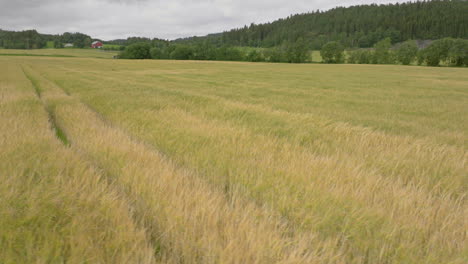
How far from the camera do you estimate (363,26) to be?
147875mm

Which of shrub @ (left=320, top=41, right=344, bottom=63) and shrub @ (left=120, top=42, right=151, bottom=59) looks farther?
shrub @ (left=120, top=42, right=151, bottom=59)

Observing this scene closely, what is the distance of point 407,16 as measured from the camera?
145625 mm

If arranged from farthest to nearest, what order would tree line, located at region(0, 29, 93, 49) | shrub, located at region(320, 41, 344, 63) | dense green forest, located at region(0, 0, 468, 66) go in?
tree line, located at region(0, 29, 93, 49) < shrub, located at region(320, 41, 344, 63) < dense green forest, located at region(0, 0, 468, 66)

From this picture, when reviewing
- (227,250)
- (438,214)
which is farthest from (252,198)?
(438,214)

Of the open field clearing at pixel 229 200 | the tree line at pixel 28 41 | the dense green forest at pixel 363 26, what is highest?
the dense green forest at pixel 363 26

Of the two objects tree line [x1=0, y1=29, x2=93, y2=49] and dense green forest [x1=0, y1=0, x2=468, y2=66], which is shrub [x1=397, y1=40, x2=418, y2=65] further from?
tree line [x1=0, y1=29, x2=93, y2=49]

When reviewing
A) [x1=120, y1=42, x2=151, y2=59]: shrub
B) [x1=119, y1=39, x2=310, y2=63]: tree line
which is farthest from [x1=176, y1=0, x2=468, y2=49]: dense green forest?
[x1=120, y1=42, x2=151, y2=59]: shrub

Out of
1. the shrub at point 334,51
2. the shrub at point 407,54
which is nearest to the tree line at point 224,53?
the shrub at point 334,51

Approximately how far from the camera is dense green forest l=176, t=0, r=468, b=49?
414 feet

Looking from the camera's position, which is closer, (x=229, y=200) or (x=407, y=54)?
(x=229, y=200)

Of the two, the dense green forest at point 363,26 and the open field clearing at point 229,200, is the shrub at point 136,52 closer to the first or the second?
the dense green forest at point 363,26

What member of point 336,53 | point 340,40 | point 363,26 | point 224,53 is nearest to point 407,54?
point 336,53

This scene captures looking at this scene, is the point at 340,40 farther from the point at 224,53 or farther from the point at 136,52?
the point at 136,52

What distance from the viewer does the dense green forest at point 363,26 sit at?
4969 inches
